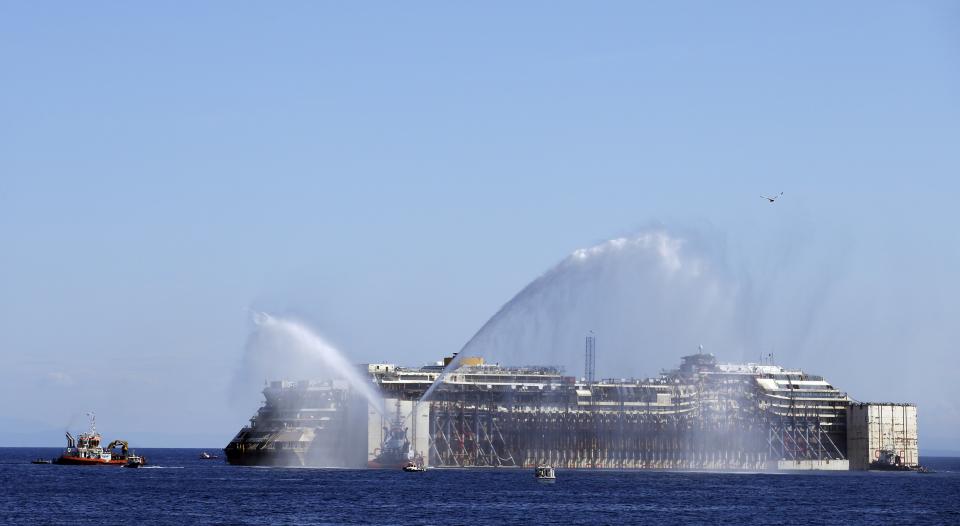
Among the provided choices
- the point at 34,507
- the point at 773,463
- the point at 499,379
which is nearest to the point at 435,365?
the point at 499,379

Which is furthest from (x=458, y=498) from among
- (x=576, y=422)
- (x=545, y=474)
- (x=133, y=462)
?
(x=133, y=462)

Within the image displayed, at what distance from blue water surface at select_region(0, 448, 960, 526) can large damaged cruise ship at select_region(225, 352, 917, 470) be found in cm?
414

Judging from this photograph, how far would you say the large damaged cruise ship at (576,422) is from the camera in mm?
A: 144000

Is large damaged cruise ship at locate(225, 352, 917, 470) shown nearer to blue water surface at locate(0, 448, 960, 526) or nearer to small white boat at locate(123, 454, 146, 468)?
blue water surface at locate(0, 448, 960, 526)

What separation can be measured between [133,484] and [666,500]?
45.1 metres

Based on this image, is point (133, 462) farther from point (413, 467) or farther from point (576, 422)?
point (576, 422)

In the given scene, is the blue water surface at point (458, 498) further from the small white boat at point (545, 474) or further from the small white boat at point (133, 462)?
the small white boat at point (133, 462)

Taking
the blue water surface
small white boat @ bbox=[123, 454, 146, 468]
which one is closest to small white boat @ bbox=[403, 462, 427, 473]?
the blue water surface

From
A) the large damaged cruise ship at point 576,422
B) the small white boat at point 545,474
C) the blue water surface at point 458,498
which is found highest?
the large damaged cruise ship at point 576,422

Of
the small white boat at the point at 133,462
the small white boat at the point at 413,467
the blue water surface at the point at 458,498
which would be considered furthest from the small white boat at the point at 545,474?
the small white boat at the point at 133,462

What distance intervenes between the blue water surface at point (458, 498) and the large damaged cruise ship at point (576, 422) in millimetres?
4145

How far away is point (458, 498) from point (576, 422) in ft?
181

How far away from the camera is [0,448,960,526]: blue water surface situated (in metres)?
88.2

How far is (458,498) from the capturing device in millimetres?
102500
